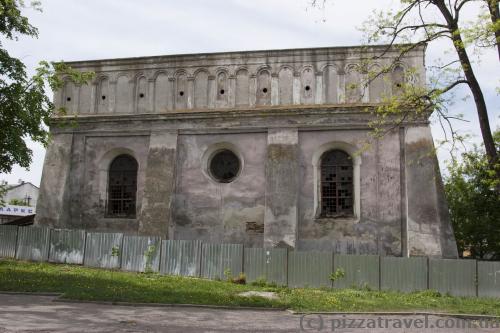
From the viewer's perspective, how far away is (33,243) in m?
18.6

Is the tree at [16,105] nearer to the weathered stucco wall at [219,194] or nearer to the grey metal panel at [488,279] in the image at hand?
the weathered stucco wall at [219,194]

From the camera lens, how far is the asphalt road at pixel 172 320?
8.62 m

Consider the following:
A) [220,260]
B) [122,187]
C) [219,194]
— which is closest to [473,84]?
[220,260]

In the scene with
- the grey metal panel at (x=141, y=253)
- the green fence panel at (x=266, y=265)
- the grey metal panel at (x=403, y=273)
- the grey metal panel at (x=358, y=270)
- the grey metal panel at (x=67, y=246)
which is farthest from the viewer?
the grey metal panel at (x=67, y=246)

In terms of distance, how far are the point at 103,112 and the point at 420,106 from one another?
12823mm

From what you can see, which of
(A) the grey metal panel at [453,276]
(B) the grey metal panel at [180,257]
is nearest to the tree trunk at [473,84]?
(A) the grey metal panel at [453,276]

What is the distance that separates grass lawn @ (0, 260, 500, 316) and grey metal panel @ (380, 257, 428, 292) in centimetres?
44

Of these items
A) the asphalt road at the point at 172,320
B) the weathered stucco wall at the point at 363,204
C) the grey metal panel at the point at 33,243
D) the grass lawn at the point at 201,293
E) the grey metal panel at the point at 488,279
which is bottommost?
the asphalt road at the point at 172,320

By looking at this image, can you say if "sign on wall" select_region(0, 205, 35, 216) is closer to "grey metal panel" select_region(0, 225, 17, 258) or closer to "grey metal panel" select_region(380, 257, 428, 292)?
"grey metal panel" select_region(0, 225, 17, 258)

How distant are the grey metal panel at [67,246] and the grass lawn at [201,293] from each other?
1.74m

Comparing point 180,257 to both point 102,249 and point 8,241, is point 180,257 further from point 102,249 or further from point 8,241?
point 8,241

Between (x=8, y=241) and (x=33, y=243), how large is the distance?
3.90ft

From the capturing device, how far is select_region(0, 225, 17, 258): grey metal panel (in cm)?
1889

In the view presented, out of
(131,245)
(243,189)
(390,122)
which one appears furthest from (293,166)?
(131,245)
